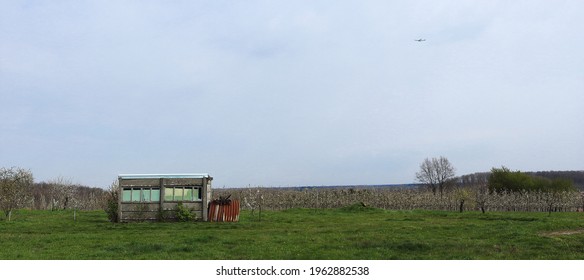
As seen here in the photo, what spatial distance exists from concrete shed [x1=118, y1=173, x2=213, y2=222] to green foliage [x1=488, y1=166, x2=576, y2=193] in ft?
208

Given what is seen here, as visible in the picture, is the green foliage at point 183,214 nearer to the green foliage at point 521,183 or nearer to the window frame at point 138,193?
the window frame at point 138,193

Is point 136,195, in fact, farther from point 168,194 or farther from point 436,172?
point 436,172

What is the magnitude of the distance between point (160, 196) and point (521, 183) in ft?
228

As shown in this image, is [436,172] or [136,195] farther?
[436,172]

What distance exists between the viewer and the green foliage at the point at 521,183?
85.8 meters

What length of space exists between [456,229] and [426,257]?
34.9 feet

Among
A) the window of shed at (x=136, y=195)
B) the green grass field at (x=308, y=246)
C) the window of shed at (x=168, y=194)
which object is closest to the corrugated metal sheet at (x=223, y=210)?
the window of shed at (x=168, y=194)

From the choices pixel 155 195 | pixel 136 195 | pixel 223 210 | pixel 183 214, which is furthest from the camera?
pixel 136 195

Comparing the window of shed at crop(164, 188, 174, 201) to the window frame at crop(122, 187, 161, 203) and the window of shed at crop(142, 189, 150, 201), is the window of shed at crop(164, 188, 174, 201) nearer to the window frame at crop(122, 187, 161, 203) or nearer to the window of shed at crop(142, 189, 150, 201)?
the window frame at crop(122, 187, 161, 203)

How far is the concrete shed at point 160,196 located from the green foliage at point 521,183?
63.4 m

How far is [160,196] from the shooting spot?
35.8 m

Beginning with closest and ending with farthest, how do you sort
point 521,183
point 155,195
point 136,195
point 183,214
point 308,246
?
point 308,246, point 183,214, point 155,195, point 136,195, point 521,183

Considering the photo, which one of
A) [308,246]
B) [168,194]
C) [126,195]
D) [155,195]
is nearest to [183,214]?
[168,194]
